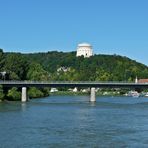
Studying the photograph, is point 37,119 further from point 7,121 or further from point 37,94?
point 37,94

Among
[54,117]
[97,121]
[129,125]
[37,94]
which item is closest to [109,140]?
[129,125]

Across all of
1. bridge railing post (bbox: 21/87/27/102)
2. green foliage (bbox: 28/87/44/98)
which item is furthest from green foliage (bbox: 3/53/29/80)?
bridge railing post (bbox: 21/87/27/102)

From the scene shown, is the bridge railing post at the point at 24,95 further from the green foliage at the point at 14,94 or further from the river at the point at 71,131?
the river at the point at 71,131

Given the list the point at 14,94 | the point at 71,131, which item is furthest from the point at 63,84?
the point at 71,131

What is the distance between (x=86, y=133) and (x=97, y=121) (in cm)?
1562

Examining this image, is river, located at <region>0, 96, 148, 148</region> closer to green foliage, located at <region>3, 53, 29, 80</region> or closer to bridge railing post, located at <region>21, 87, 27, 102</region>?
bridge railing post, located at <region>21, 87, 27, 102</region>

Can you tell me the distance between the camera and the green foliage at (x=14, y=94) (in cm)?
13762

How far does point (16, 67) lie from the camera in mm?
151250

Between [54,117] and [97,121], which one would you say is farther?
[54,117]

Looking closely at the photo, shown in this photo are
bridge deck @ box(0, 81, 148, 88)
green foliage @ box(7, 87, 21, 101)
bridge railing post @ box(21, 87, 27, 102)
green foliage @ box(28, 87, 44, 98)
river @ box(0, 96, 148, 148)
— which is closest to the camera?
river @ box(0, 96, 148, 148)

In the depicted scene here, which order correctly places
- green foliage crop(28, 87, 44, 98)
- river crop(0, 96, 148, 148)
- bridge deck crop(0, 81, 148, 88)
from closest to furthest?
river crop(0, 96, 148, 148)
bridge deck crop(0, 81, 148, 88)
green foliage crop(28, 87, 44, 98)

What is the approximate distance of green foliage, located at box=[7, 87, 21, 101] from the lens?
137625mm

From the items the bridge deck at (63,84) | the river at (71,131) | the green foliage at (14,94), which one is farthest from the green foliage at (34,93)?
the river at (71,131)

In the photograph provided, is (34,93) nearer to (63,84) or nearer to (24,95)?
(63,84)
